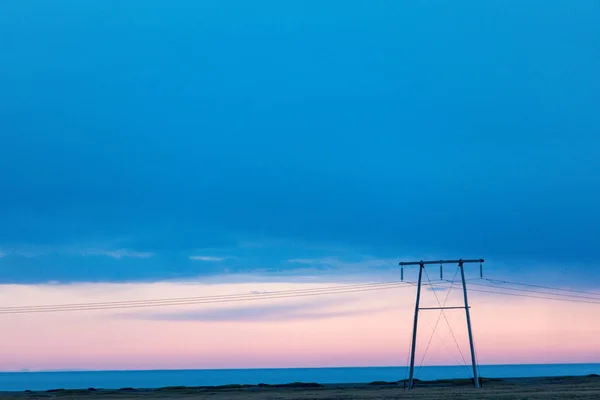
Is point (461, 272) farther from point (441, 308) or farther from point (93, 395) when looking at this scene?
point (93, 395)

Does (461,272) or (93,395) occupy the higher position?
(461,272)

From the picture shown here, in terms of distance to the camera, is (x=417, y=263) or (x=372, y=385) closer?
(x=417, y=263)

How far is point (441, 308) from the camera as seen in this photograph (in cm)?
8681

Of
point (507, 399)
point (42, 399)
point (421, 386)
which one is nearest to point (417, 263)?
point (421, 386)

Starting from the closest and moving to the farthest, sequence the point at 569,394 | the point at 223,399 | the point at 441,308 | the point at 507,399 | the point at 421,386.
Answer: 1. the point at 507,399
2. the point at 569,394
3. the point at 223,399
4. the point at 441,308
5. the point at 421,386

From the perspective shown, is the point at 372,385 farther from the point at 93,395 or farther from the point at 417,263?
the point at 93,395

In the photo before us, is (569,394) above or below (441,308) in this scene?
below

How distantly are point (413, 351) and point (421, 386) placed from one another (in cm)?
1022

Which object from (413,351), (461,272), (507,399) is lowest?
(507,399)

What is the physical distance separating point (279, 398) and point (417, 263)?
69.6ft

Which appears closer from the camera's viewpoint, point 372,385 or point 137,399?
point 137,399

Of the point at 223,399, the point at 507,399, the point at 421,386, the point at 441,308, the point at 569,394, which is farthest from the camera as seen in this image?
the point at 421,386

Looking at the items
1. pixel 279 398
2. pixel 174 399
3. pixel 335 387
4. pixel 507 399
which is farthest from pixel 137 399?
pixel 507 399

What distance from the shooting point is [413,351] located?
88562mm
